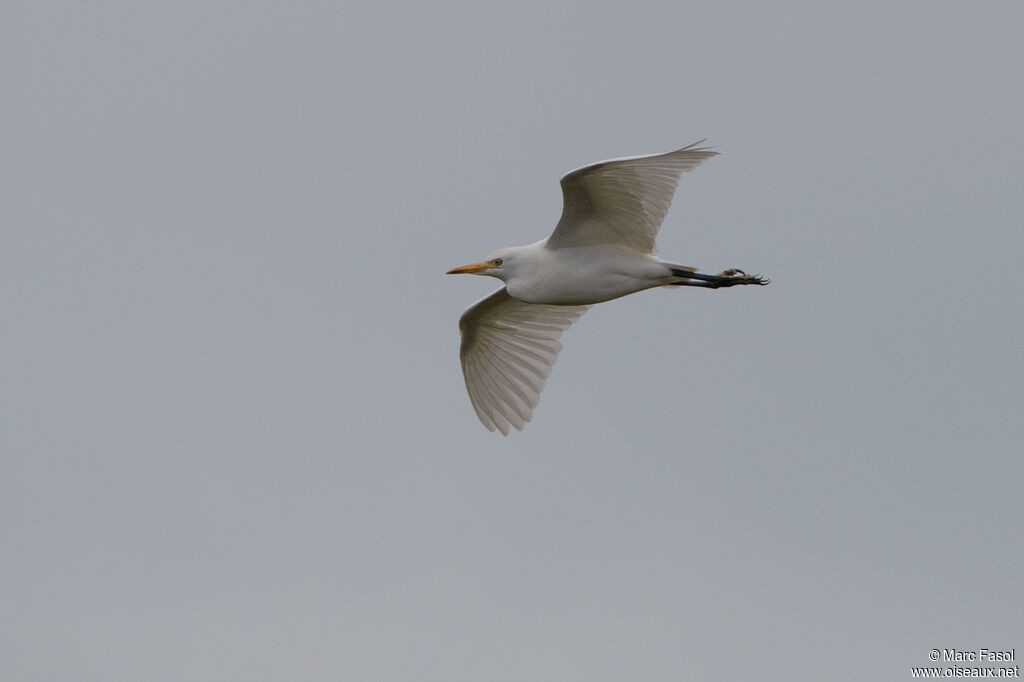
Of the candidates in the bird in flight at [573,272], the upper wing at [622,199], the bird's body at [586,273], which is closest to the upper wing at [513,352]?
the bird in flight at [573,272]

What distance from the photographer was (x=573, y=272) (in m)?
17.4

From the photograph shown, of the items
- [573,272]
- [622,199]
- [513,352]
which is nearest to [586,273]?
[573,272]

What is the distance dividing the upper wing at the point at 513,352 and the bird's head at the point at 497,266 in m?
1.46

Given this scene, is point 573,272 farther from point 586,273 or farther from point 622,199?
point 622,199

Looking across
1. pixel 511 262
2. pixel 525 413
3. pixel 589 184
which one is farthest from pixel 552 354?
pixel 589 184

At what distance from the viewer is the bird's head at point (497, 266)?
17891 mm

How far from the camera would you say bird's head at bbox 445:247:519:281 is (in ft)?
58.7

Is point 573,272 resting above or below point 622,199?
below

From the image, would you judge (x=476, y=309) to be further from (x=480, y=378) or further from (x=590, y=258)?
(x=590, y=258)

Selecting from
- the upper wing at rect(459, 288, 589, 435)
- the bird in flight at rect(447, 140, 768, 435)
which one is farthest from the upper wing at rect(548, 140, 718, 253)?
the upper wing at rect(459, 288, 589, 435)

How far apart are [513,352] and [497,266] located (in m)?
2.17

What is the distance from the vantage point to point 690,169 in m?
16.0

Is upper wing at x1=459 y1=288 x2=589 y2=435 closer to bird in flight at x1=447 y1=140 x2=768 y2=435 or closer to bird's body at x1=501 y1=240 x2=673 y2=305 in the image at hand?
bird in flight at x1=447 y1=140 x2=768 y2=435

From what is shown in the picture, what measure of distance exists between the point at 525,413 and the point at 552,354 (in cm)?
80
